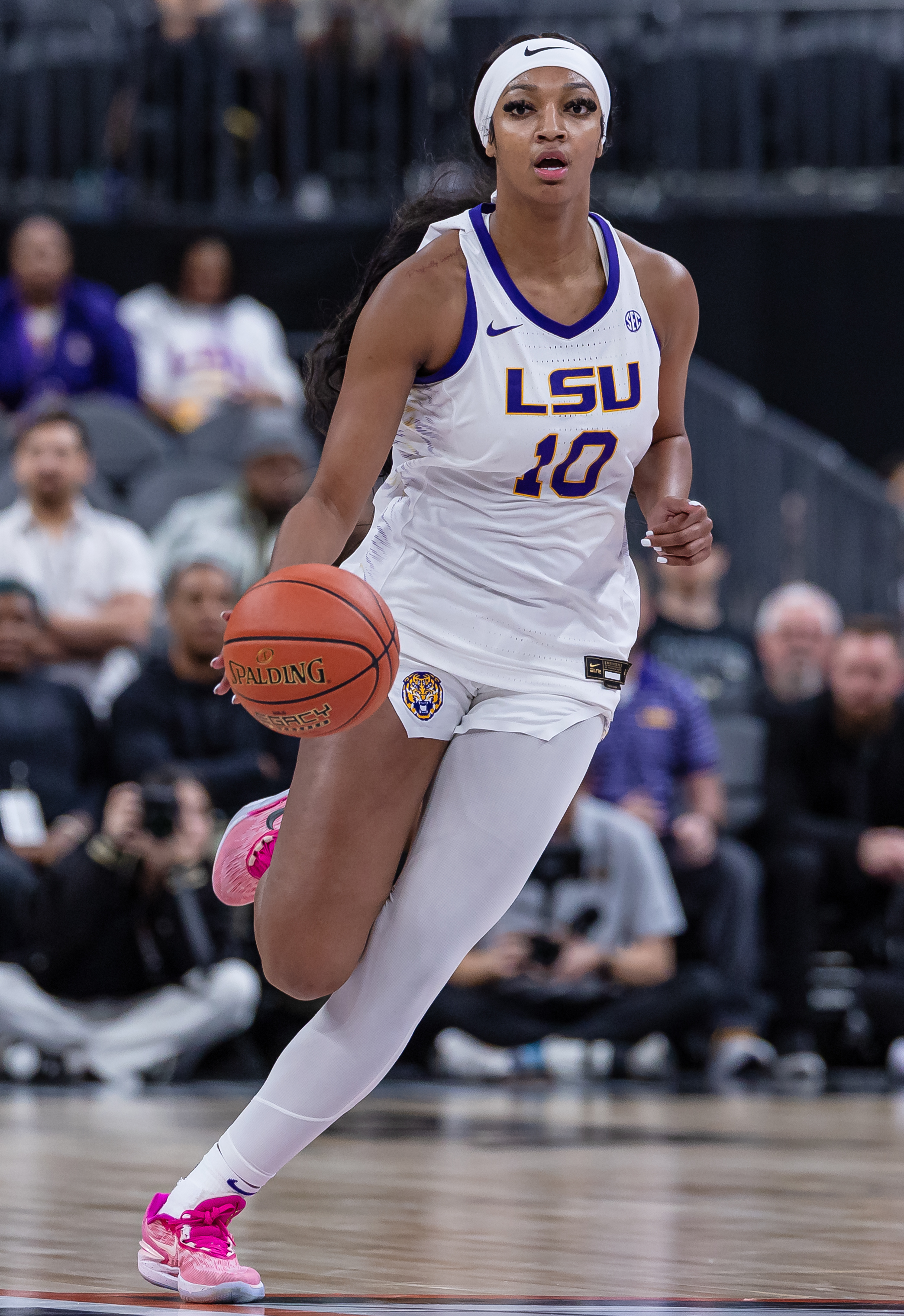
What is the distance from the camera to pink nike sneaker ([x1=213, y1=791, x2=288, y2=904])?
3195 millimetres

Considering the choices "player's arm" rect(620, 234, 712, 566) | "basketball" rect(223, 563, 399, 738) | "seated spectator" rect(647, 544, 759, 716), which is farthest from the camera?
"seated spectator" rect(647, 544, 759, 716)

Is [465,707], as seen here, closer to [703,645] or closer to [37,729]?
[37,729]

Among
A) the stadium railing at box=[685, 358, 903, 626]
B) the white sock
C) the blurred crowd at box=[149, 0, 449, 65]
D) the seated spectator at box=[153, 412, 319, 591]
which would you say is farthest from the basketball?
the blurred crowd at box=[149, 0, 449, 65]

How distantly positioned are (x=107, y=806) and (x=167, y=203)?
5984 mm

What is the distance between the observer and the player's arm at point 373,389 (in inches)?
117

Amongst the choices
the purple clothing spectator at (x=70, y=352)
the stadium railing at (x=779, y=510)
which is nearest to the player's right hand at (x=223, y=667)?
the purple clothing spectator at (x=70, y=352)

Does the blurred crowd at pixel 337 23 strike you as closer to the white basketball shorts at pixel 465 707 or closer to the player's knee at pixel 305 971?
the white basketball shorts at pixel 465 707

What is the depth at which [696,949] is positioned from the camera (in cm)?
808

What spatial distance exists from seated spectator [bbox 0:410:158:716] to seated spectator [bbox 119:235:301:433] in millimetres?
1843

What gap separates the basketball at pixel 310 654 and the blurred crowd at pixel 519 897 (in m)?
4.28

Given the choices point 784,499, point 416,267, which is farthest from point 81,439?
point 416,267

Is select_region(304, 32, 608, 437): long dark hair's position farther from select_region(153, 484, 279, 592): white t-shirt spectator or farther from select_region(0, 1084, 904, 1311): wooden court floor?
select_region(153, 484, 279, 592): white t-shirt spectator

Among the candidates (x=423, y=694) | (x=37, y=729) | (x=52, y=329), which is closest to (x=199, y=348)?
(x=52, y=329)

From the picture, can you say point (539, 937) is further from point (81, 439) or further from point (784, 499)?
point (784, 499)
